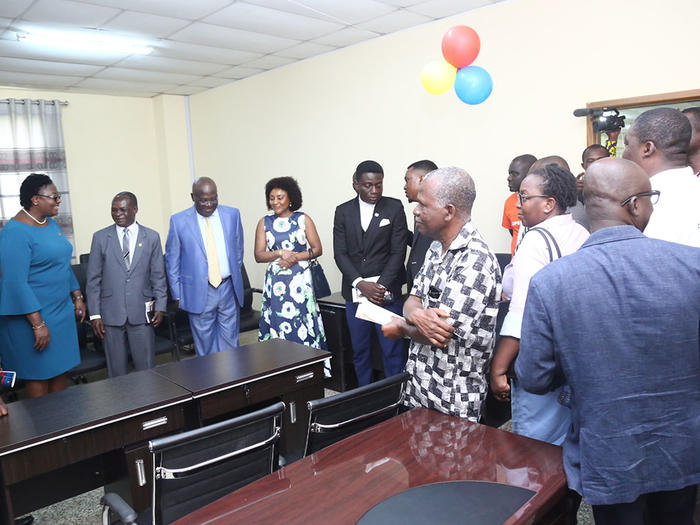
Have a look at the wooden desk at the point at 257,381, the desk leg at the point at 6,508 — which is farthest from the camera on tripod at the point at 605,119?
the desk leg at the point at 6,508

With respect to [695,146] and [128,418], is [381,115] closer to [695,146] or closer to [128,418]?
[695,146]

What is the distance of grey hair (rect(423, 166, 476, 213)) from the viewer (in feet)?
6.02

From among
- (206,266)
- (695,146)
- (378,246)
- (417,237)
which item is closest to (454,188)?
(695,146)

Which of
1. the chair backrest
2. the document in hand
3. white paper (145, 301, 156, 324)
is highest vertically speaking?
the document in hand

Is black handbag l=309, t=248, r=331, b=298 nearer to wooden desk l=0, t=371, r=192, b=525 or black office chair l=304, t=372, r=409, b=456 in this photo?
wooden desk l=0, t=371, r=192, b=525

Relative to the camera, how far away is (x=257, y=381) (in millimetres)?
2502

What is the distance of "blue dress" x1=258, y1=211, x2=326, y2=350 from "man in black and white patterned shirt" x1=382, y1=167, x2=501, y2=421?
2.12m

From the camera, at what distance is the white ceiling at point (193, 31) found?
3953 mm

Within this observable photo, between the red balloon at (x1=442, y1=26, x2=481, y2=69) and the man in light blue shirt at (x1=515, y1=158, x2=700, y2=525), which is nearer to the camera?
the man in light blue shirt at (x1=515, y1=158, x2=700, y2=525)

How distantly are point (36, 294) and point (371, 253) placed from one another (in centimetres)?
214

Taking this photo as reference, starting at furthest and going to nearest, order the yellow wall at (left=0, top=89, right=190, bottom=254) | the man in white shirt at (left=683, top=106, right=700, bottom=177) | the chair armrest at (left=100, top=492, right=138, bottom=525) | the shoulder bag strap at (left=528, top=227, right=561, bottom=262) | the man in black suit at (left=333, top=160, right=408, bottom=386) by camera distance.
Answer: the yellow wall at (left=0, top=89, right=190, bottom=254) < the man in black suit at (left=333, top=160, right=408, bottom=386) < the man in white shirt at (left=683, top=106, right=700, bottom=177) < the shoulder bag strap at (left=528, top=227, right=561, bottom=262) < the chair armrest at (left=100, top=492, right=138, bottom=525)

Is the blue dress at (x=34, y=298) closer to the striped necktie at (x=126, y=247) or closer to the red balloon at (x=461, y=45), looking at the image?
the striped necktie at (x=126, y=247)

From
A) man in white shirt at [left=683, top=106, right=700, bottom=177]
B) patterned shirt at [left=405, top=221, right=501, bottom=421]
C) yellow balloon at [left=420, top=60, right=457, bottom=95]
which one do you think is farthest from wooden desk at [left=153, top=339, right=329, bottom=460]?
yellow balloon at [left=420, top=60, right=457, bottom=95]

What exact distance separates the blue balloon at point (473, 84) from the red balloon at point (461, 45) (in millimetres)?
76
